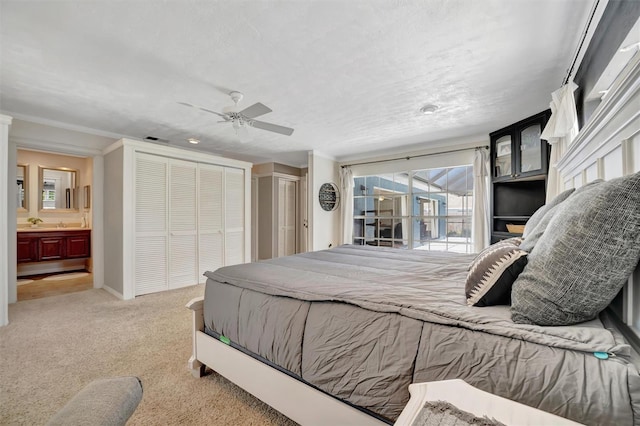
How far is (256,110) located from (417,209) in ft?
11.7

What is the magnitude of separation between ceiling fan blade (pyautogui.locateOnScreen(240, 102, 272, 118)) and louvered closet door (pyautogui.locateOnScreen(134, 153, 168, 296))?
1.97 metres

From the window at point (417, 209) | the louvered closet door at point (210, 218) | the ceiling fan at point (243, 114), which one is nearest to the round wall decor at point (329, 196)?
the window at point (417, 209)

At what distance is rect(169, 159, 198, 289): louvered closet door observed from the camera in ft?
13.2

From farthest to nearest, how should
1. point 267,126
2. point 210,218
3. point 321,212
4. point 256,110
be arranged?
point 321,212 → point 210,218 → point 267,126 → point 256,110

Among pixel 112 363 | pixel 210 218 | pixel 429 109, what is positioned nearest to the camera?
pixel 112 363

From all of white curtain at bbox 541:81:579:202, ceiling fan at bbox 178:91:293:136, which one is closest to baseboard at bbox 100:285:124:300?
ceiling fan at bbox 178:91:293:136

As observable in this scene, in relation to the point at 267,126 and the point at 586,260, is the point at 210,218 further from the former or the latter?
the point at 586,260

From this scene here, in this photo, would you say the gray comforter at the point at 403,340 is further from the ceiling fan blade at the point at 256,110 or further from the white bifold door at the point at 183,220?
the white bifold door at the point at 183,220

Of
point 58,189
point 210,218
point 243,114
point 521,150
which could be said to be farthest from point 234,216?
point 521,150

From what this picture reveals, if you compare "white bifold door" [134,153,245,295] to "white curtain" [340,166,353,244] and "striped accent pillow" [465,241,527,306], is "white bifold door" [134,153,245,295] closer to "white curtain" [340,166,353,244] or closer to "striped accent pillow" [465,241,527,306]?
"white curtain" [340,166,353,244]

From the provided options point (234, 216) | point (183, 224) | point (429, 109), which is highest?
point (429, 109)

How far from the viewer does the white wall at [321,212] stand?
525cm

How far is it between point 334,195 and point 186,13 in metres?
4.27

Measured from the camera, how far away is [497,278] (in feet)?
3.61
